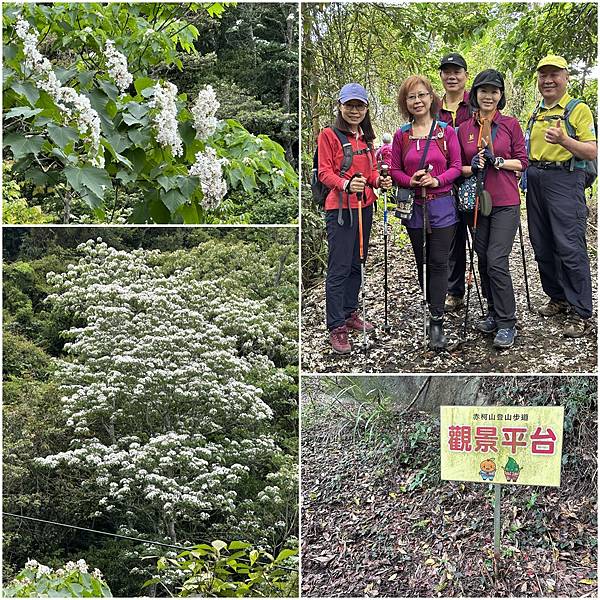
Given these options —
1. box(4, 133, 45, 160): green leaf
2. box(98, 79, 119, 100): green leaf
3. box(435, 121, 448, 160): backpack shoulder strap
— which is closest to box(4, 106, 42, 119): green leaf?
box(4, 133, 45, 160): green leaf

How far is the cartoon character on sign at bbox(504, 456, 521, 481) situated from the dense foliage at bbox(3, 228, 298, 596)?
121cm

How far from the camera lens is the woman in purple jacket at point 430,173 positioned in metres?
3.20

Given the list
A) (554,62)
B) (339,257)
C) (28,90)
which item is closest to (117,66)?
(28,90)

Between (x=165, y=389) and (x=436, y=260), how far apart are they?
177cm

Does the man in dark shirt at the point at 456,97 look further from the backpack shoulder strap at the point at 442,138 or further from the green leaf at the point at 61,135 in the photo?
the green leaf at the point at 61,135

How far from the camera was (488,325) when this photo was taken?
139 inches

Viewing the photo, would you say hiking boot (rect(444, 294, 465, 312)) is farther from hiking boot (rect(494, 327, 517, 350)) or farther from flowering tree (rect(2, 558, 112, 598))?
flowering tree (rect(2, 558, 112, 598))

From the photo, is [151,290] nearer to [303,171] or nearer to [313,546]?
[303,171]

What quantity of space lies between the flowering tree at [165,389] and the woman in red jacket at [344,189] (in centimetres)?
52

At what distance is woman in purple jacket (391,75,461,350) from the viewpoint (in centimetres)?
320

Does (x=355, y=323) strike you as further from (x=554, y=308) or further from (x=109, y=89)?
(x=109, y=89)

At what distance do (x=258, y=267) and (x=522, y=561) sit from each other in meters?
2.15

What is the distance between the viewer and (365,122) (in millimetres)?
3326

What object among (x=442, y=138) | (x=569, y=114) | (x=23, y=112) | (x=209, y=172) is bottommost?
(x=209, y=172)
